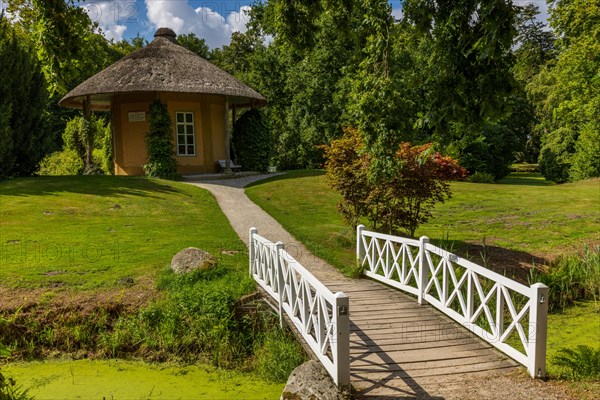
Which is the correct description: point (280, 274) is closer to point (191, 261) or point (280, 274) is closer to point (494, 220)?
point (191, 261)

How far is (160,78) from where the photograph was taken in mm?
22141

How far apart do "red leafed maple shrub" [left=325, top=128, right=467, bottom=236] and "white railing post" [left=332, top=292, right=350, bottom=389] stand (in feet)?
20.0

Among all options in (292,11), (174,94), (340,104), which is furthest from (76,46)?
(340,104)

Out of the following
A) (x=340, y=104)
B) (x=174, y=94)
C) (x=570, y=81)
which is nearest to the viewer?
(x=174, y=94)

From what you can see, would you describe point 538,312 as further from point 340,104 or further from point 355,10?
point 340,104

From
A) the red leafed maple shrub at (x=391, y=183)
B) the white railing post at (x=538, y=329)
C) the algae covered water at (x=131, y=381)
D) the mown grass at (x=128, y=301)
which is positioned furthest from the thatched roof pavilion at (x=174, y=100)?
the white railing post at (x=538, y=329)

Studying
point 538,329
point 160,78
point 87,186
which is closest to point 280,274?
point 538,329

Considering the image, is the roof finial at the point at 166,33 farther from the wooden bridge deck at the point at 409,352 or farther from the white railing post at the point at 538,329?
the white railing post at the point at 538,329

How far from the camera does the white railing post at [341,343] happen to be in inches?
229

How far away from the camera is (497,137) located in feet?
115

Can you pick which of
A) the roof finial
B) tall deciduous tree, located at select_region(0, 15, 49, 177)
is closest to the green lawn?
tall deciduous tree, located at select_region(0, 15, 49, 177)

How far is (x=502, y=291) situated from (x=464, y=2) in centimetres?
410

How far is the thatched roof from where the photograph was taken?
2169cm

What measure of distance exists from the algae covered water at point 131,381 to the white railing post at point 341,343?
1.27m
